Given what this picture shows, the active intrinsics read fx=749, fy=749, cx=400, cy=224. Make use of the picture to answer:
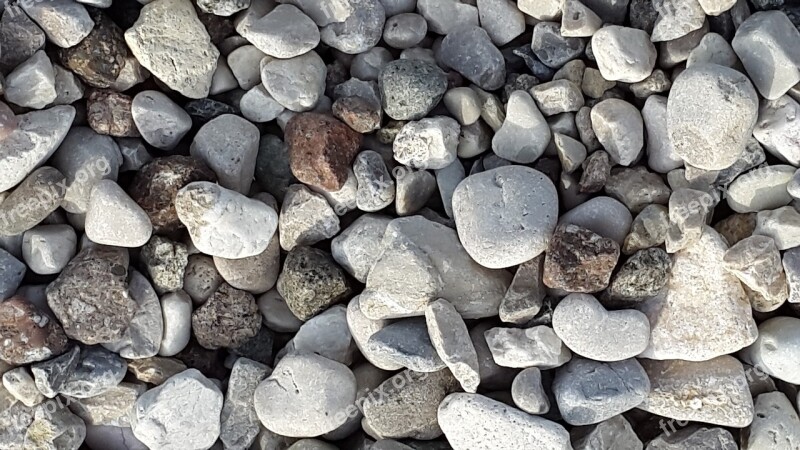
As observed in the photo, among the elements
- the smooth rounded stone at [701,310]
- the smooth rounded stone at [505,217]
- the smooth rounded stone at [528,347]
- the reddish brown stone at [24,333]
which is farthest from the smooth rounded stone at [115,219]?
the smooth rounded stone at [701,310]

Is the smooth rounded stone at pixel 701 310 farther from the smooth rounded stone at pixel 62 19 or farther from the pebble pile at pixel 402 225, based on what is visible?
the smooth rounded stone at pixel 62 19

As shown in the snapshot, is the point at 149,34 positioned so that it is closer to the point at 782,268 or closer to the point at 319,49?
the point at 319,49

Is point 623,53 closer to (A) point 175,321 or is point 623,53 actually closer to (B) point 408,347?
(B) point 408,347

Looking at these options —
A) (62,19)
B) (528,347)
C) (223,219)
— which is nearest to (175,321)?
(223,219)

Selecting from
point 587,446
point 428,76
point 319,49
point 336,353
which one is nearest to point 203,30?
point 319,49

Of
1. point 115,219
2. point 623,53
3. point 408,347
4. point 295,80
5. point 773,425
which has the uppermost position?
point 623,53
